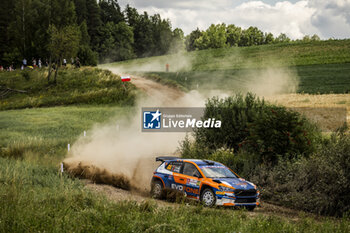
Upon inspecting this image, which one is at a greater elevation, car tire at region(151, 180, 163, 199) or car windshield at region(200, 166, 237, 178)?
car windshield at region(200, 166, 237, 178)

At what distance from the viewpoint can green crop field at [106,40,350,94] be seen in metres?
43.7

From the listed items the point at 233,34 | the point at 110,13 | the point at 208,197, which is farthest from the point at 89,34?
the point at 208,197

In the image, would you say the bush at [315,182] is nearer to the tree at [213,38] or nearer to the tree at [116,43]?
the tree at [116,43]

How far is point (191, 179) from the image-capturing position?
14.8m

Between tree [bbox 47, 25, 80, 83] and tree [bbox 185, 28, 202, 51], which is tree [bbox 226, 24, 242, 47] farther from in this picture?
tree [bbox 47, 25, 80, 83]

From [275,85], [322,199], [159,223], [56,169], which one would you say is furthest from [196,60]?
[159,223]

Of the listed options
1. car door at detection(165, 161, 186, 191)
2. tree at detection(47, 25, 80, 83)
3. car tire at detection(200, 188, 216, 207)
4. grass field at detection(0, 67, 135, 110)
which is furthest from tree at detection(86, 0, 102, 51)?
car tire at detection(200, 188, 216, 207)

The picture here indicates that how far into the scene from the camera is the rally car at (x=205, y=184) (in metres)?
13.9

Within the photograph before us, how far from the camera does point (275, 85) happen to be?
152ft

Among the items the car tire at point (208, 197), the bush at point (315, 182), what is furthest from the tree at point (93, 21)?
the car tire at point (208, 197)

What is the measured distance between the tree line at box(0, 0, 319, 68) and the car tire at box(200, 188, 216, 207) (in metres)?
43.5

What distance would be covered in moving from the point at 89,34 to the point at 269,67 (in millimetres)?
71596

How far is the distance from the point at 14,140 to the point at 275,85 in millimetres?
28661

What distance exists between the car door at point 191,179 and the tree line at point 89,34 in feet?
138
